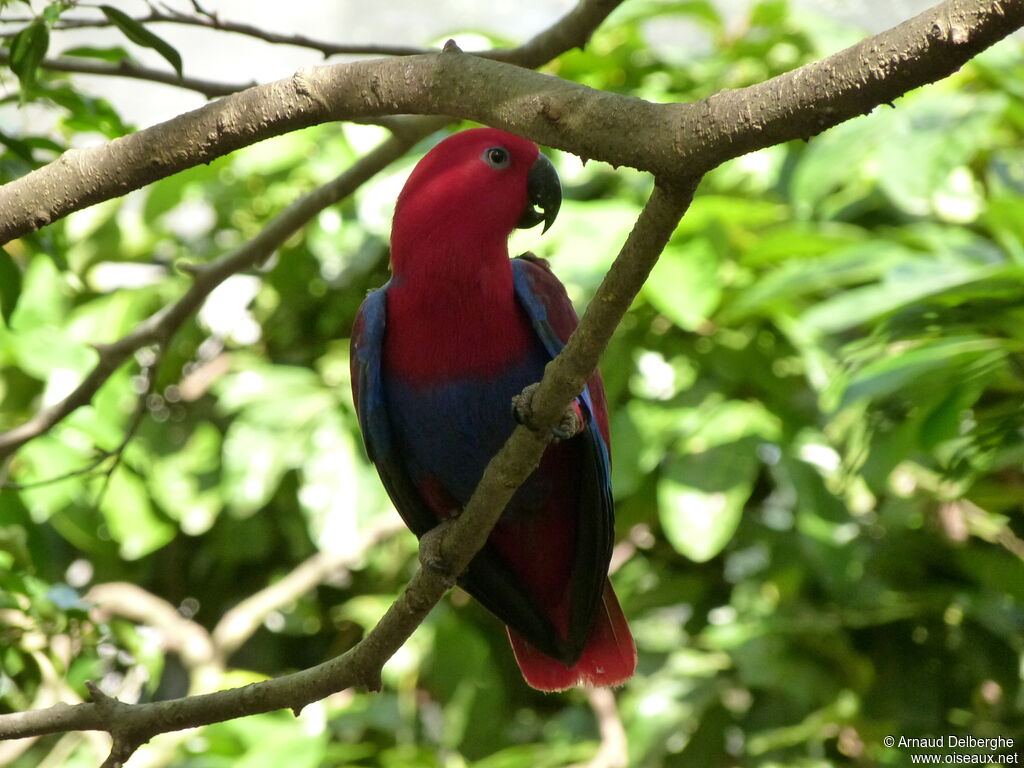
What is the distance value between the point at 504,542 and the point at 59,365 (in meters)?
1.28

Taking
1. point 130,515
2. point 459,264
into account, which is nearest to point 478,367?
point 459,264

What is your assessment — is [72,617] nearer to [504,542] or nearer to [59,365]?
[504,542]

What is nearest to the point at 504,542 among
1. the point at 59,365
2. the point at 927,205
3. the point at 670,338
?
the point at 670,338

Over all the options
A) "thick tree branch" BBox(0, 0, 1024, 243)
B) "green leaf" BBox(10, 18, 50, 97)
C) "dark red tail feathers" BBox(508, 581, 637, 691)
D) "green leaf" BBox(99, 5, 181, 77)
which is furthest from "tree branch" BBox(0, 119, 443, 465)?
"dark red tail feathers" BBox(508, 581, 637, 691)

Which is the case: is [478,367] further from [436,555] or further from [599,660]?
[599,660]

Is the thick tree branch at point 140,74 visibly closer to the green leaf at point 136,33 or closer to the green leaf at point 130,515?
the green leaf at point 136,33

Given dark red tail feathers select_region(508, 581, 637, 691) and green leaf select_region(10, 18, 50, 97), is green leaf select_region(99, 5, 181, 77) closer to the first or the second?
green leaf select_region(10, 18, 50, 97)

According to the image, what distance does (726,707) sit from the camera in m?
2.76

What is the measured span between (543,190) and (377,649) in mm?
804

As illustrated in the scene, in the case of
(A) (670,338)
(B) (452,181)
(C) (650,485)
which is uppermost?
(B) (452,181)

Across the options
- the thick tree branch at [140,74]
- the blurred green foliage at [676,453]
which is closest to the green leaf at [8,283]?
the blurred green foliage at [676,453]

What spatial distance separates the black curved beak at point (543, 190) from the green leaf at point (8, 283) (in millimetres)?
803

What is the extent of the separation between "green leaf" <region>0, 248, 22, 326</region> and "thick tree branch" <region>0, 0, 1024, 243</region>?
374 millimetres

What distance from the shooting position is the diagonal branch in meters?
1.32
